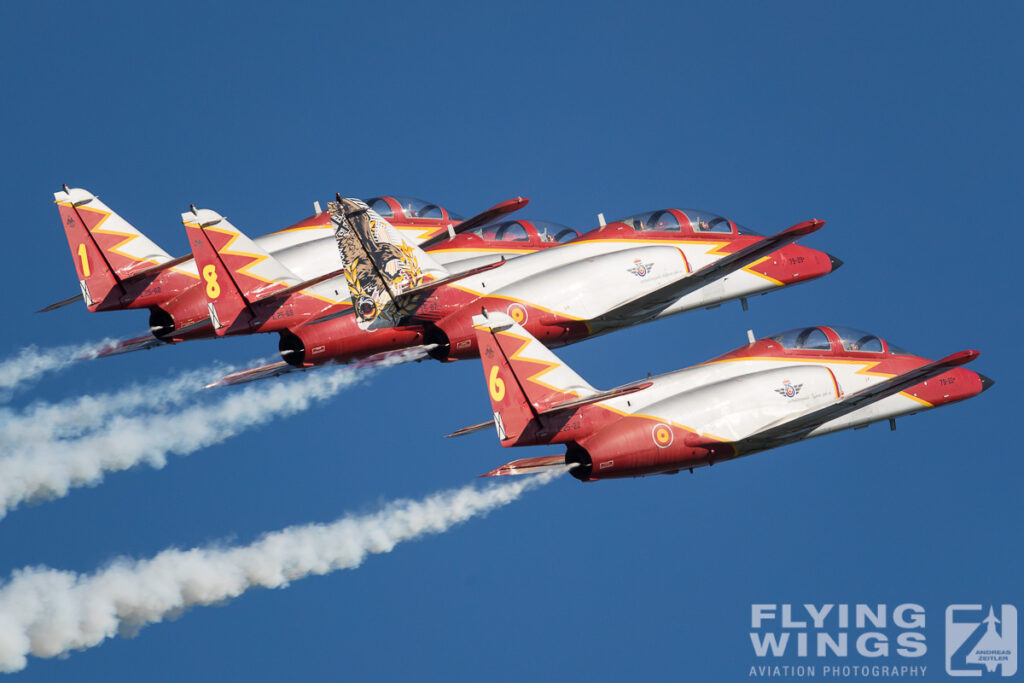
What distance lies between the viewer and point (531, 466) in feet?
189

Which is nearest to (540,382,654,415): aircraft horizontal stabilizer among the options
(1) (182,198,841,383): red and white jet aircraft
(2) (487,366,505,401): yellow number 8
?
(2) (487,366,505,401): yellow number 8

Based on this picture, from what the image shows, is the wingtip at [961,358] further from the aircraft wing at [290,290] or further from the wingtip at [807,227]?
the aircraft wing at [290,290]

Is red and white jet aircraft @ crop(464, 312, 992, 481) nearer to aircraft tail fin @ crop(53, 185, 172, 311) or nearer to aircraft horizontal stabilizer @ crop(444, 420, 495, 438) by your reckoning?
aircraft horizontal stabilizer @ crop(444, 420, 495, 438)

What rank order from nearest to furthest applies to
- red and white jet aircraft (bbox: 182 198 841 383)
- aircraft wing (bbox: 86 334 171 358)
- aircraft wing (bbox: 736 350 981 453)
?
aircraft wing (bbox: 736 350 981 453) < red and white jet aircraft (bbox: 182 198 841 383) < aircraft wing (bbox: 86 334 171 358)

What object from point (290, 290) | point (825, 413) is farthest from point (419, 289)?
point (825, 413)

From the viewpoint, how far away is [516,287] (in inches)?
2462

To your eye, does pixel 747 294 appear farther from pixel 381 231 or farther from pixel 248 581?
pixel 248 581

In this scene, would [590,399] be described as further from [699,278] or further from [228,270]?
[228,270]

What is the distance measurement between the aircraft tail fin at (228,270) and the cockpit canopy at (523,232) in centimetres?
664

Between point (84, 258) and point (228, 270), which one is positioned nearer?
point (228, 270)

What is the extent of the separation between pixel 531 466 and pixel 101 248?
15833 millimetres

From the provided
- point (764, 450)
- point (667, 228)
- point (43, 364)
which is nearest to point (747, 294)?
point (667, 228)

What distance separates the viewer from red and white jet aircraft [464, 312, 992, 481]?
58000 mm

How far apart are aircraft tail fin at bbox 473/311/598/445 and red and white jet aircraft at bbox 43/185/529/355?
822 cm
